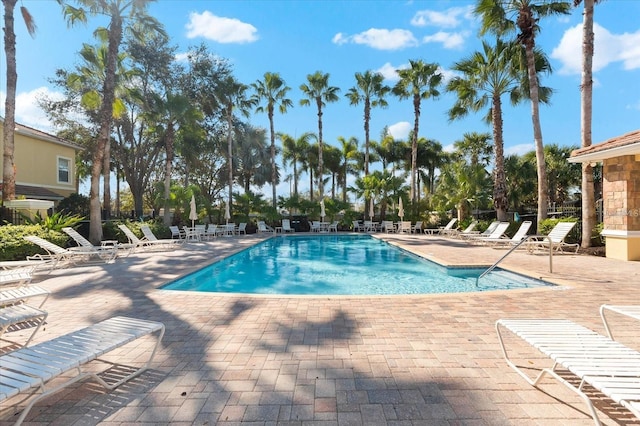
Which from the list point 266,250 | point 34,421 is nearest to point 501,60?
point 266,250

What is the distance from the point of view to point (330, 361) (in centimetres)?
316

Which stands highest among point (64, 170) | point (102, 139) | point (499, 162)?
point (102, 139)

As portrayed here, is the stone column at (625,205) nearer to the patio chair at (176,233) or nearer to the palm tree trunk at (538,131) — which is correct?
the palm tree trunk at (538,131)

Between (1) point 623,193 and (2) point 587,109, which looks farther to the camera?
(2) point 587,109

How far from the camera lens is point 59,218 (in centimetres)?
1187

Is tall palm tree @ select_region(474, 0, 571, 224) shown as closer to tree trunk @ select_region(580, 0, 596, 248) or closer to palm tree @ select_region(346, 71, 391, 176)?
tree trunk @ select_region(580, 0, 596, 248)

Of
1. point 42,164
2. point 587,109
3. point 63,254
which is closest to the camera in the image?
point 63,254

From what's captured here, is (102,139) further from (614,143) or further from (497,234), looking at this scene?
(614,143)

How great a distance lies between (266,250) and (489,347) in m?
12.5

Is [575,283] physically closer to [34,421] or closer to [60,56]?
[34,421]

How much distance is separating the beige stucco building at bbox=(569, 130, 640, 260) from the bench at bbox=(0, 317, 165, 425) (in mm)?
A: 11275

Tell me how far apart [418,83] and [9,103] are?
21.7m

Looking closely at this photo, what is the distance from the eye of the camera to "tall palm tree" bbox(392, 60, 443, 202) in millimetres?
22984

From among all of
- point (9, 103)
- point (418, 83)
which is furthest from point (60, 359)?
point (418, 83)
